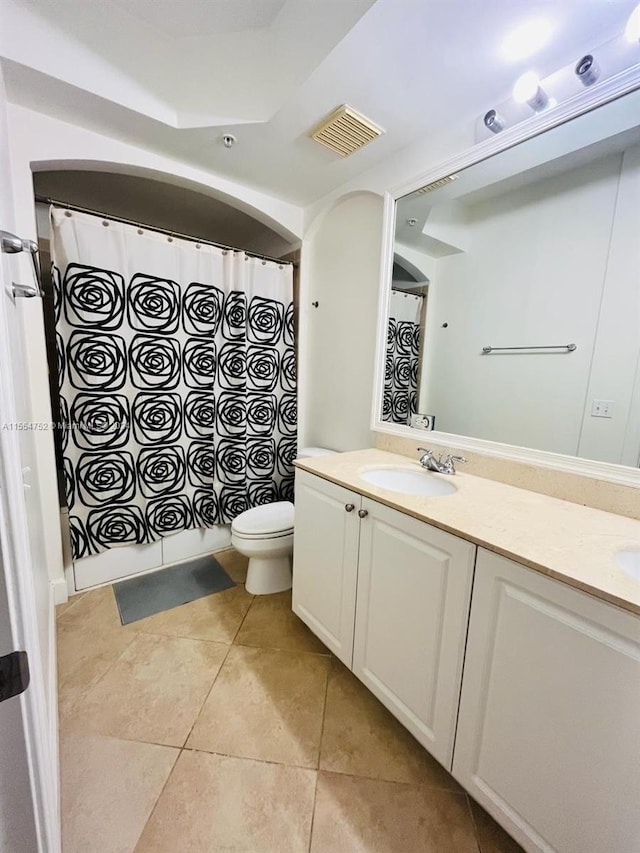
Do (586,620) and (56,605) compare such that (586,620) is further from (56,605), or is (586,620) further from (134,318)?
(56,605)

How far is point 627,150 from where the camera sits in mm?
1073

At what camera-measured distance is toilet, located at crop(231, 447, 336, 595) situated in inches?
70.2

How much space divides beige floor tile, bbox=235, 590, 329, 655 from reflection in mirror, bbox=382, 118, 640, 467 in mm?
1198

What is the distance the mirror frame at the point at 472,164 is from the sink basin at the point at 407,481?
0.20 metres

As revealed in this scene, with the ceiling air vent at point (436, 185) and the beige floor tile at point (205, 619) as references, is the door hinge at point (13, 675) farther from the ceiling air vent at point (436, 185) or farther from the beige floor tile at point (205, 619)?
the ceiling air vent at point (436, 185)

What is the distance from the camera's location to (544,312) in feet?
4.18

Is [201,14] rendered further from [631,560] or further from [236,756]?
[236,756]

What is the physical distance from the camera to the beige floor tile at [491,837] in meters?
0.92

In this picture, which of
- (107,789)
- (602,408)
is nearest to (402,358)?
(602,408)

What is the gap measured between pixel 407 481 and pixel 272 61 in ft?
6.01

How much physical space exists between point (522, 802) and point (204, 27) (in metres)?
2.68

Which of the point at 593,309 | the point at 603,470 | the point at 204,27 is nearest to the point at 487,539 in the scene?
the point at 603,470

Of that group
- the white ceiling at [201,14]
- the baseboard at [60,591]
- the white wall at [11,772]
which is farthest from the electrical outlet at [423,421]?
the baseboard at [60,591]

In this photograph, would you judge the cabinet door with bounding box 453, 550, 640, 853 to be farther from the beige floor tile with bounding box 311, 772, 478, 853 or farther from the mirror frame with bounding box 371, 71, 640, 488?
the mirror frame with bounding box 371, 71, 640, 488
